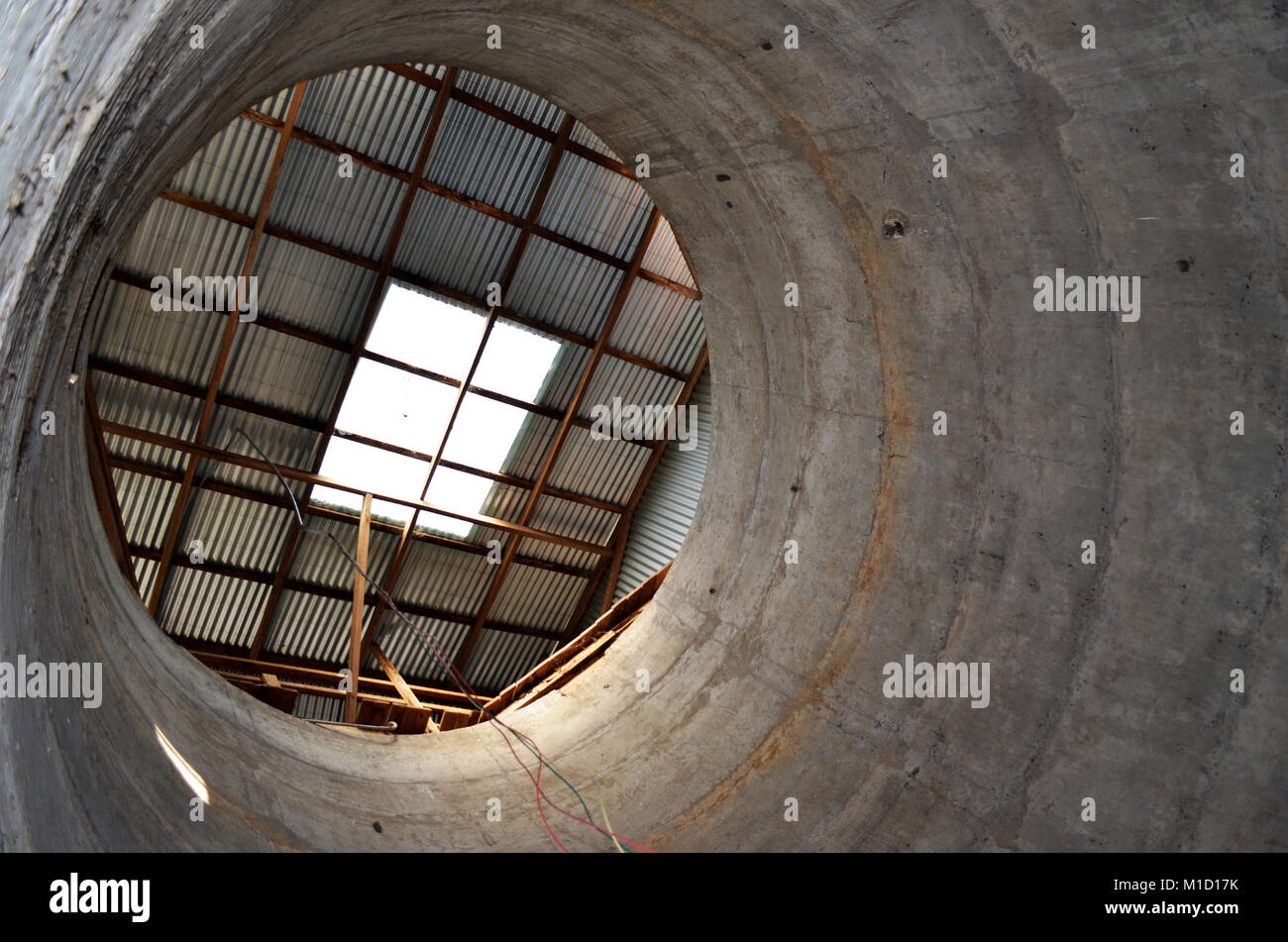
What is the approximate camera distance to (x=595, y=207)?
1483cm

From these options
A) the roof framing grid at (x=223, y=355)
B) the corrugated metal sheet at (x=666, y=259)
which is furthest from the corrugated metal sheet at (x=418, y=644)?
the corrugated metal sheet at (x=666, y=259)

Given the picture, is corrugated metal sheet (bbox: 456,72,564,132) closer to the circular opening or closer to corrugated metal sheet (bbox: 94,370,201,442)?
the circular opening

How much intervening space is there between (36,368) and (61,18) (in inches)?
44.3

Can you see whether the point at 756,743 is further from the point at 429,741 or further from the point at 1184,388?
the point at 1184,388

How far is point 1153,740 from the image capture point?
6.16 m

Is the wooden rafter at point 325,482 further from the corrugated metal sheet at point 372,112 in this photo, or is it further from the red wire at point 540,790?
the red wire at point 540,790

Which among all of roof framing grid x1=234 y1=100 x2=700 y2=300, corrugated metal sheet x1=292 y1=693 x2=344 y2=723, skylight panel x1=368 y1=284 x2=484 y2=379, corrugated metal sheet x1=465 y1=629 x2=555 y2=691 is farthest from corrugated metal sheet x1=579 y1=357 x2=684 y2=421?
corrugated metal sheet x1=292 y1=693 x2=344 y2=723

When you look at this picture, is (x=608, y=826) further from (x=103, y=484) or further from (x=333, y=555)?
(x=333, y=555)

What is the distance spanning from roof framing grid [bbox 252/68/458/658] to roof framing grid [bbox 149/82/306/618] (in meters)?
1.64

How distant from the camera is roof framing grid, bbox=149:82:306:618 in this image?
41.9 ft

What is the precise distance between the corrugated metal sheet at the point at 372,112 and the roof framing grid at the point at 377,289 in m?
0.18

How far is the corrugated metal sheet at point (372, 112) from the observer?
508 inches

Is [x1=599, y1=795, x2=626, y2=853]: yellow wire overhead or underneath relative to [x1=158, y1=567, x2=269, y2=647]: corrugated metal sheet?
underneath
